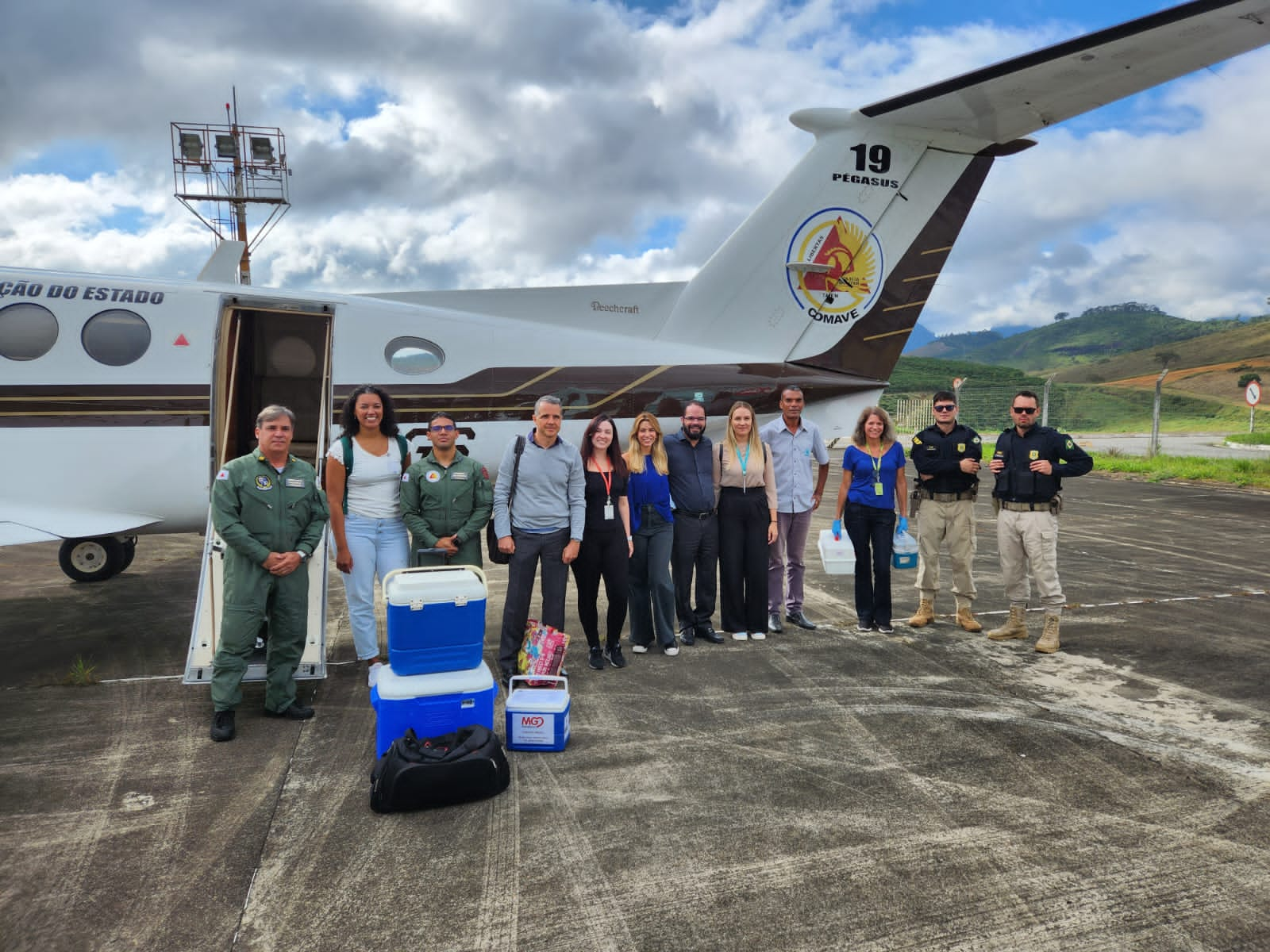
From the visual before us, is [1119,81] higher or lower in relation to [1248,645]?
higher

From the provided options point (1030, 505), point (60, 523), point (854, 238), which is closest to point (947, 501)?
point (1030, 505)

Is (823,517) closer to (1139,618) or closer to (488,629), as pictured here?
(1139,618)

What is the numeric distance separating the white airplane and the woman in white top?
0.32 metres

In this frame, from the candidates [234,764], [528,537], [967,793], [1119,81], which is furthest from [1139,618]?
[234,764]

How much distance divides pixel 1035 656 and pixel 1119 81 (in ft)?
14.8

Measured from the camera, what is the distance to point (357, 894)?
2.70 m

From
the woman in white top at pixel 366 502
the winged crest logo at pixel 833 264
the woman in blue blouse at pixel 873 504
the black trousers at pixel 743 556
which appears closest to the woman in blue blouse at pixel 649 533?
the black trousers at pixel 743 556

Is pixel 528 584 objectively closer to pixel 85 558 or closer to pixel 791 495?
pixel 791 495

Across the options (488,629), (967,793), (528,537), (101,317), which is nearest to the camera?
(967,793)

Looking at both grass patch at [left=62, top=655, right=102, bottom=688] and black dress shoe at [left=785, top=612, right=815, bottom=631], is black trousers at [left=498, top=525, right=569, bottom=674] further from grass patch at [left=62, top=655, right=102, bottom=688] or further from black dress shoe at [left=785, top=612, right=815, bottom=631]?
grass patch at [left=62, top=655, right=102, bottom=688]

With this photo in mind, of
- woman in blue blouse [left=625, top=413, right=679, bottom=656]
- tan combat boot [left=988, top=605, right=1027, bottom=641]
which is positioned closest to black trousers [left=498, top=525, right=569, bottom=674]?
woman in blue blouse [left=625, top=413, right=679, bottom=656]

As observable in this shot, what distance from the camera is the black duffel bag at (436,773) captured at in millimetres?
3227

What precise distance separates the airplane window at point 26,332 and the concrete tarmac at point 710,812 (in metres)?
2.21

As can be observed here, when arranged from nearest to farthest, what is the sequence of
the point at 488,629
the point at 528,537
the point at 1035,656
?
the point at 528,537 → the point at 1035,656 → the point at 488,629
